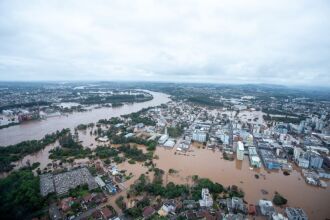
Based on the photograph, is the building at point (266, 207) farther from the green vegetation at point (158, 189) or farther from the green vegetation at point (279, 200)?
the green vegetation at point (158, 189)

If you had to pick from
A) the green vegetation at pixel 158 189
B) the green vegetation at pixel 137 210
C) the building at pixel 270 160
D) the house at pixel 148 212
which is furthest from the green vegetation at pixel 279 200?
the green vegetation at pixel 137 210

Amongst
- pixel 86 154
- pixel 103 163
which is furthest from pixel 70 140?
pixel 103 163

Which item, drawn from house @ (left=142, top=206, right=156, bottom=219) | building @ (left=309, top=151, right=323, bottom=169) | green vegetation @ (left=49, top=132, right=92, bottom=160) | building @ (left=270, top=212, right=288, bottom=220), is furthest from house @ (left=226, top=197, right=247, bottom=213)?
green vegetation @ (left=49, top=132, right=92, bottom=160)

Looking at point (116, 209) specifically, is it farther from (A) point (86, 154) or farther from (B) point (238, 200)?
(A) point (86, 154)

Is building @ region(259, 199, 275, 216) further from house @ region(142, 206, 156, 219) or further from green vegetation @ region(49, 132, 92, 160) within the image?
green vegetation @ region(49, 132, 92, 160)

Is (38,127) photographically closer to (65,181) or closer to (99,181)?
(65,181)
